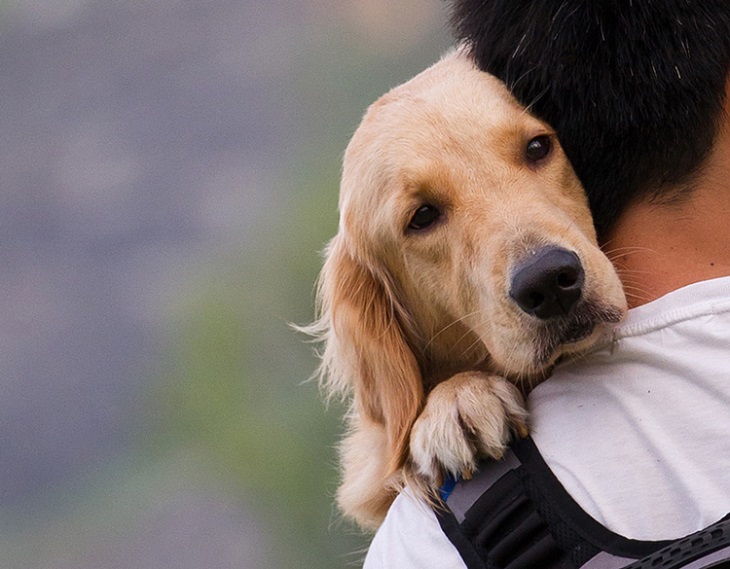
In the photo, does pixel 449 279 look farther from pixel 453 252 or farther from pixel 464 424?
pixel 464 424

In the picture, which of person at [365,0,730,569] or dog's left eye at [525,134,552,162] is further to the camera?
dog's left eye at [525,134,552,162]

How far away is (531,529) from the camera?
5.72ft

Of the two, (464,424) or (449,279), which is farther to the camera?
(449,279)

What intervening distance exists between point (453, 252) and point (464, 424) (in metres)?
0.45

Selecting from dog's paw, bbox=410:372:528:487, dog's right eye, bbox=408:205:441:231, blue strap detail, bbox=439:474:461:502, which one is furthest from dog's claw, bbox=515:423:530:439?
dog's right eye, bbox=408:205:441:231

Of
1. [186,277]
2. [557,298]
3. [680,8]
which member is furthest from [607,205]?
[186,277]

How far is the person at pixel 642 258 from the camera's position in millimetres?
1704

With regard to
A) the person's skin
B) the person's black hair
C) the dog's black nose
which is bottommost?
the dog's black nose

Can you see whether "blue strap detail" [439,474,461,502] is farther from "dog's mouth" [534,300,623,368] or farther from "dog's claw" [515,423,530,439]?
"dog's mouth" [534,300,623,368]

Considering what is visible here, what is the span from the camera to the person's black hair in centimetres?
189

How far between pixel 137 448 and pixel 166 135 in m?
2.29

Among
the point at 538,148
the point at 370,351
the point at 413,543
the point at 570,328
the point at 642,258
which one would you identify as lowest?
the point at 370,351

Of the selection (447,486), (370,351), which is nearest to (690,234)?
(447,486)

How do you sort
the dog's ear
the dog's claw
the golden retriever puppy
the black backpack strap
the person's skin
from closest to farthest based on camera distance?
the black backpack strap < the person's skin < the dog's claw < the golden retriever puppy < the dog's ear
